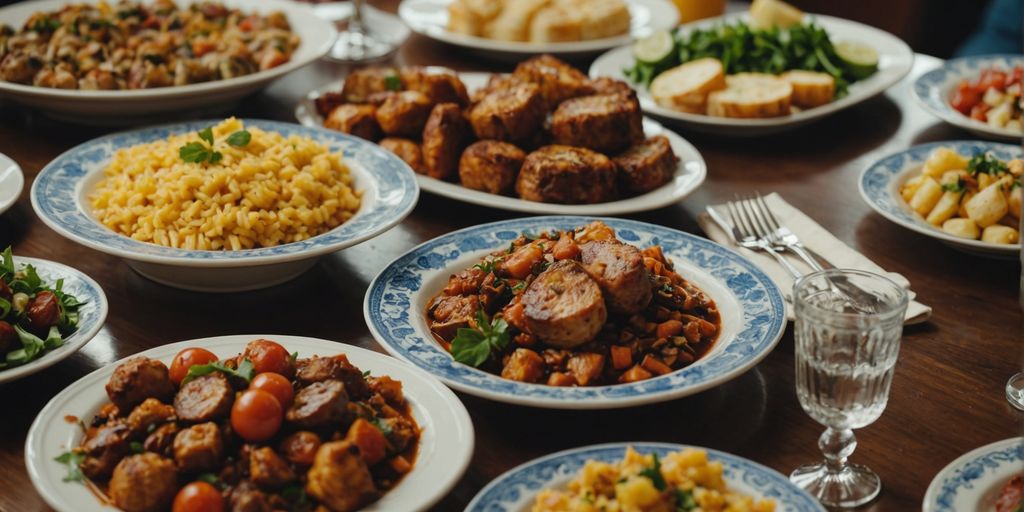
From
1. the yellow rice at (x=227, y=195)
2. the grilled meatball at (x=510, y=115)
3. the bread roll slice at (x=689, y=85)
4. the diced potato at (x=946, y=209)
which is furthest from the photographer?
the bread roll slice at (x=689, y=85)

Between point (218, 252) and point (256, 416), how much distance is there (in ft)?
2.71

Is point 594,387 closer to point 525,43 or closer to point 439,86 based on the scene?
point 439,86

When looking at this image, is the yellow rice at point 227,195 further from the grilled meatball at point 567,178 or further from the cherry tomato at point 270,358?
the cherry tomato at point 270,358

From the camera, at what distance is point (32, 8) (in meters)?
4.24

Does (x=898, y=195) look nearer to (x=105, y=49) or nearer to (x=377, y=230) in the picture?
(x=377, y=230)

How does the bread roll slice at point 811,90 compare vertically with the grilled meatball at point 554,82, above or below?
below

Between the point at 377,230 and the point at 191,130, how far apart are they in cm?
98

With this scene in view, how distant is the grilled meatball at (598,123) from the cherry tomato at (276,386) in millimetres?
1482

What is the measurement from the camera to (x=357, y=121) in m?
3.29

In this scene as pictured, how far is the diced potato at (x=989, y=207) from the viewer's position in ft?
8.89

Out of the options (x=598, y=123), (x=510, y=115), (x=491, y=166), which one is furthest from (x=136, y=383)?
(x=598, y=123)

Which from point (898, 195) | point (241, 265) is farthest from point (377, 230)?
→ point (898, 195)

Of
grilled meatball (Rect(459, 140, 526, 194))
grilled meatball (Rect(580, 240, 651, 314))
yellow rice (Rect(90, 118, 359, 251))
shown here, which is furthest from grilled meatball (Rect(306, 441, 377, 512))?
grilled meatball (Rect(459, 140, 526, 194))

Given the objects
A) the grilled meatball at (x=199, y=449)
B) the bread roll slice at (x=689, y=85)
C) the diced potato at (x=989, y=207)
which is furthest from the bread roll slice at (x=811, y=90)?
the grilled meatball at (x=199, y=449)
